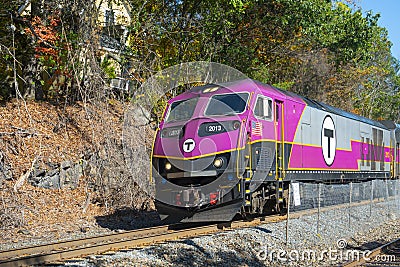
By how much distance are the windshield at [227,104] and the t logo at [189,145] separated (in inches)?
37.3

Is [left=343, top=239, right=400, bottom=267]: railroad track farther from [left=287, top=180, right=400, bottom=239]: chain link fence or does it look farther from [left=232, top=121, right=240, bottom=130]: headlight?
[left=232, top=121, right=240, bottom=130]: headlight

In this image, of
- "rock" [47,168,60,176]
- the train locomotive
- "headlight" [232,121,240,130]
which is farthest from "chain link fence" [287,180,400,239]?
"rock" [47,168,60,176]

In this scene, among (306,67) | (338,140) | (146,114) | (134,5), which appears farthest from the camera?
(306,67)

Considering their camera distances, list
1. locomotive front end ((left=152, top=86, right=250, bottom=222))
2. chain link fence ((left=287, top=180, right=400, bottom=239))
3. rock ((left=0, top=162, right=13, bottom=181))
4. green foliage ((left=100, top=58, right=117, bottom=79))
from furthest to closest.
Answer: green foliage ((left=100, top=58, right=117, bottom=79))
rock ((left=0, top=162, right=13, bottom=181))
chain link fence ((left=287, top=180, right=400, bottom=239))
locomotive front end ((left=152, top=86, right=250, bottom=222))

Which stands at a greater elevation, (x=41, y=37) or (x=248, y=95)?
(x=41, y=37)

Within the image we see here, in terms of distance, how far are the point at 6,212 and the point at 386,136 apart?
778 inches

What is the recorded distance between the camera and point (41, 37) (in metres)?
16.4

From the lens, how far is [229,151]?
11.1 m

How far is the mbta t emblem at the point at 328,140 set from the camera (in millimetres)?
16266

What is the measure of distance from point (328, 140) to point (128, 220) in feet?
24.5

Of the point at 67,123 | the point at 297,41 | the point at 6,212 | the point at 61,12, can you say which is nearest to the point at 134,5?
the point at 61,12

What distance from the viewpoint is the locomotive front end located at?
1108cm

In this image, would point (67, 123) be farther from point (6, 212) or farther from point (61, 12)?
point (6, 212)

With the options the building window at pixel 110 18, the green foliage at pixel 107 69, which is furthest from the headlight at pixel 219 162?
the building window at pixel 110 18
